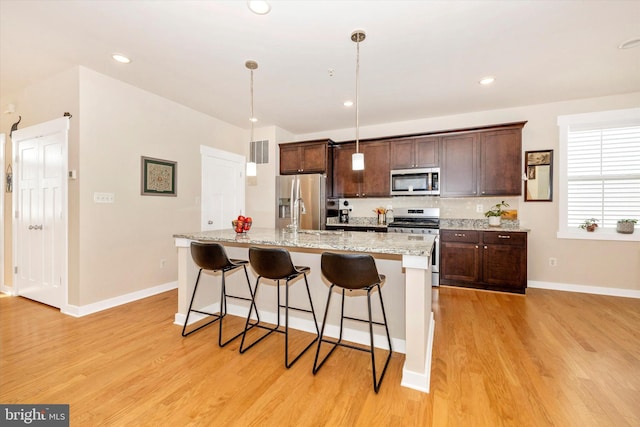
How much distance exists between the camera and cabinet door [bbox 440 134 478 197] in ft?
13.7

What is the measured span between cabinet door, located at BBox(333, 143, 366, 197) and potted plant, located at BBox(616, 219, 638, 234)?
361cm

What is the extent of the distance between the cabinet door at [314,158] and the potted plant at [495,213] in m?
2.73

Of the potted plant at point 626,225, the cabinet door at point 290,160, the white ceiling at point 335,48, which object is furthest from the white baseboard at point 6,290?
the potted plant at point 626,225

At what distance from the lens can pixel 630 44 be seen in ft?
8.25

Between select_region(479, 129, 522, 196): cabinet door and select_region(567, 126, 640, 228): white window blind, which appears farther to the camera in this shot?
select_region(479, 129, 522, 196): cabinet door

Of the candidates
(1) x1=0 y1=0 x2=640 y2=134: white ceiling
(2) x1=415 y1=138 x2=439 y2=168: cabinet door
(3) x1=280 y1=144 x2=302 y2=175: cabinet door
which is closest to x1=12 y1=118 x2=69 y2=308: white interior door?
(1) x1=0 y1=0 x2=640 y2=134: white ceiling

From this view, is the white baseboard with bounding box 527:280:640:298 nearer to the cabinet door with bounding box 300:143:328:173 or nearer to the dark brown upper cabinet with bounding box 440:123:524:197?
the dark brown upper cabinet with bounding box 440:123:524:197

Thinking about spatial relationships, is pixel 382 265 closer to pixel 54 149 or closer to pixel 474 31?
pixel 474 31

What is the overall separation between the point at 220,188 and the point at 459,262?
13.2 ft

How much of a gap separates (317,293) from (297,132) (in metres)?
3.86

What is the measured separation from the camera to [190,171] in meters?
4.25

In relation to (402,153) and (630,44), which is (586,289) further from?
(402,153)

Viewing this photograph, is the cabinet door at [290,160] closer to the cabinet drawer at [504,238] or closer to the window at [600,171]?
the cabinet drawer at [504,238]

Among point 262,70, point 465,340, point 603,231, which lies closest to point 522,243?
point 603,231
